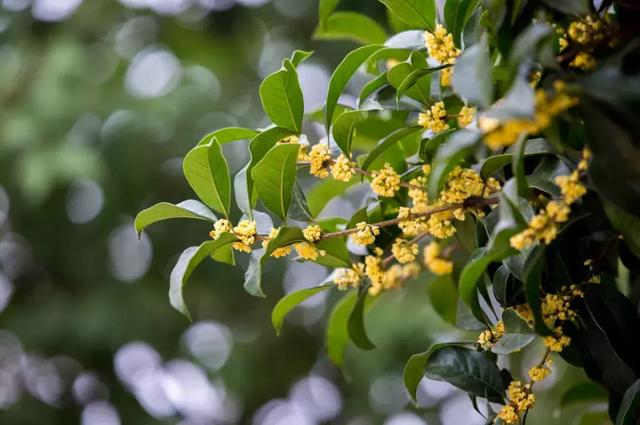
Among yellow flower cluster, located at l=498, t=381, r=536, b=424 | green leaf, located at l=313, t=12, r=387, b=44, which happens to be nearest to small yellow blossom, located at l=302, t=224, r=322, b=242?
yellow flower cluster, located at l=498, t=381, r=536, b=424

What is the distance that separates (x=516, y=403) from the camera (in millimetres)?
641

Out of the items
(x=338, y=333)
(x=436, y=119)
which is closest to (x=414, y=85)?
(x=436, y=119)

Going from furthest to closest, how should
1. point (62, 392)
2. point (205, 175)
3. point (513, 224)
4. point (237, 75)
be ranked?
point (237, 75), point (62, 392), point (205, 175), point (513, 224)

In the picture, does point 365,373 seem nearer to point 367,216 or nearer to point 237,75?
point 237,75

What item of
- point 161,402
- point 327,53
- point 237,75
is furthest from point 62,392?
point 327,53

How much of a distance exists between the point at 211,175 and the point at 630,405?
390mm

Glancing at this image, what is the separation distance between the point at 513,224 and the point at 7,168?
9.46 ft

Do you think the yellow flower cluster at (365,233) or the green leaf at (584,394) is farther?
the green leaf at (584,394)

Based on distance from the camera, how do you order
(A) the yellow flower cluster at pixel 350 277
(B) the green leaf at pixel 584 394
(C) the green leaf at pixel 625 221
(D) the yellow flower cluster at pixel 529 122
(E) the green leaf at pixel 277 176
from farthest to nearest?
(B) the green leaf at pixel 584 394, (A) the yellow flower cluster at pixel 350 277, (E) the green leaf at pixel 277 176, (C) the green leaf at pixel 625 221, (D) the yellow flower cluster at pixel 529 122

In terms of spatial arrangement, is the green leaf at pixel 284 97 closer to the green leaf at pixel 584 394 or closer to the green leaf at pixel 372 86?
the green leaf at pixel 372 86

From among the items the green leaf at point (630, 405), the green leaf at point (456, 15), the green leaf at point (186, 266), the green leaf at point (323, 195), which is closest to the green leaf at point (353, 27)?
the green leaf at point (323, 195)

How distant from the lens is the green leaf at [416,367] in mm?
678

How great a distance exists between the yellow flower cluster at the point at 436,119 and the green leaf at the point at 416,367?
19cm

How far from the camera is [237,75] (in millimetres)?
3482
